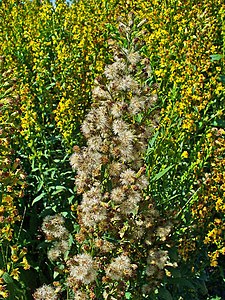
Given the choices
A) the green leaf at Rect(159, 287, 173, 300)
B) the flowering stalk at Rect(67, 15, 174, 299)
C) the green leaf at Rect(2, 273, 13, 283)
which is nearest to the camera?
the flowering stalk at Rect(67, 15, 174, 299)

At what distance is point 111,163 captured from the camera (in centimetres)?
234

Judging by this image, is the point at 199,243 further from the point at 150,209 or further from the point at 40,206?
the point at 40,206

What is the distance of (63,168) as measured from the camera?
3.70 metres

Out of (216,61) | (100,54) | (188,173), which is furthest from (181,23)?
(188,173)

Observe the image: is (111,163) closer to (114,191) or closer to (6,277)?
(114,191)

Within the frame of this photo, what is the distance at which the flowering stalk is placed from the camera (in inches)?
88.6

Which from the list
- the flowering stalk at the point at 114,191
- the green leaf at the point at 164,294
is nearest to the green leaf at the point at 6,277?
the flowering stalk at the point at 114,191

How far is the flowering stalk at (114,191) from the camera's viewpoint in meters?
2.25

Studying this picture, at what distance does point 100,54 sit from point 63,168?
3.27ft

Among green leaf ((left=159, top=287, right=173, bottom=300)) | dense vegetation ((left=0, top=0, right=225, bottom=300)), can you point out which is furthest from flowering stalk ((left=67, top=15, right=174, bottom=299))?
green leaf ((left=159, top=287, right=173, bottom=300))

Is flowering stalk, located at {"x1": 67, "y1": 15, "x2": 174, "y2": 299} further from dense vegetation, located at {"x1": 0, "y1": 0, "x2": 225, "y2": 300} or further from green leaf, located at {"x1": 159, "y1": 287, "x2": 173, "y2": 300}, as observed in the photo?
green leaf, located at {"x1": 159, "y1": 287, "x2": 173, "y2": 300}

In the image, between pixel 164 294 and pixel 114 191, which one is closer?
pixel 114 191

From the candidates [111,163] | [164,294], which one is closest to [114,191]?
[111,163]

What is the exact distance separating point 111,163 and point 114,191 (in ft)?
0.47
